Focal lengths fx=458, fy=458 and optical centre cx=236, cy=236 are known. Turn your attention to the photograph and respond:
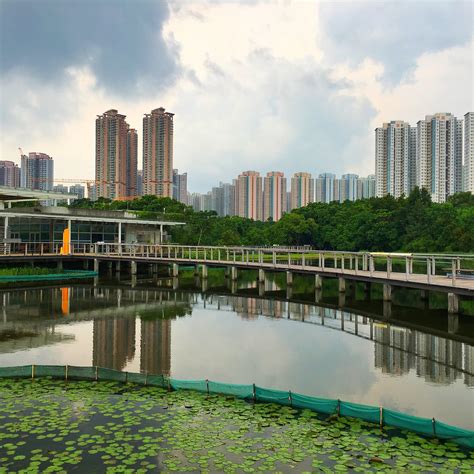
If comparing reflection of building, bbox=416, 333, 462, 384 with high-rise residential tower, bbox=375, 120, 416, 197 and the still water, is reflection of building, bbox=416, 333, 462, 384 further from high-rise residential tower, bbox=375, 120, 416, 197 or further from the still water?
high-rise residential tower, bbox=375, 120, 416, 197

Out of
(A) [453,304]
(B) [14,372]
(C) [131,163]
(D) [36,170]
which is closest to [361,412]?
(B) [14,372]

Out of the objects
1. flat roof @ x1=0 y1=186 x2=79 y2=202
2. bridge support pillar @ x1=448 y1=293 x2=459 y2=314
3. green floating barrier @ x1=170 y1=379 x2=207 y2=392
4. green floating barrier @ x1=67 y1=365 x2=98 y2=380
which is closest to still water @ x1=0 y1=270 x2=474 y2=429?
bridge support pillar @ x1=448 y1=293 x2=459 y2=314

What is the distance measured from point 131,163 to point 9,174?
40561mm

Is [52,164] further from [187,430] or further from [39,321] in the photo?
[187,430]

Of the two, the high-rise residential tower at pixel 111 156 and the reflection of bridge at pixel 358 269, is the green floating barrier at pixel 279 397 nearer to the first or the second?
the reflection of bridge at pixel 358 269

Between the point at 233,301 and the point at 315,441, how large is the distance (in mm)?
18839

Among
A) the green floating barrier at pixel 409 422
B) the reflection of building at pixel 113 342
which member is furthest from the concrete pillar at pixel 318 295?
the green floating barrier at pixel 409 422

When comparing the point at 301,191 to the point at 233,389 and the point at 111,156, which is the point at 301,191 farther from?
the point at 233,389

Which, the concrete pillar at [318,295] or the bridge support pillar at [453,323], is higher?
the concrete pillar at [318,295]

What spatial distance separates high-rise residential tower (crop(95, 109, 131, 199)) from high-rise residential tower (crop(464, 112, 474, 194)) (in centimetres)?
8402

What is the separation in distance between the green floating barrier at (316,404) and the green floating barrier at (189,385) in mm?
2246

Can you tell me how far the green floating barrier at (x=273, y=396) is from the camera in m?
10.2

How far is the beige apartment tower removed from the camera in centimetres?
12029

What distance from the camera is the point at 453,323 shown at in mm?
19688
